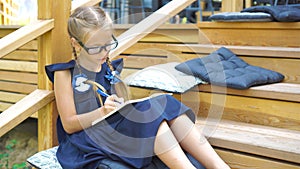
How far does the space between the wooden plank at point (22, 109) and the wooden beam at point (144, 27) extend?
39cm

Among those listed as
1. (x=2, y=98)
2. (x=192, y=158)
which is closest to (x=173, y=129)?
(x=192, y=158)

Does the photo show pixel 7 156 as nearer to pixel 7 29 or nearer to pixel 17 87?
pixel 17 87

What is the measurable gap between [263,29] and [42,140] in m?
1.37

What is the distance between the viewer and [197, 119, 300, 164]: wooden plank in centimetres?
136

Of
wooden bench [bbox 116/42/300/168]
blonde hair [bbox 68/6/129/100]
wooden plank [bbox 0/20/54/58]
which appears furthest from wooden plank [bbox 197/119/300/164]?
wooden plank [bbox 0/20/54/58]

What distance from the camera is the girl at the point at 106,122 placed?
49.4 inches

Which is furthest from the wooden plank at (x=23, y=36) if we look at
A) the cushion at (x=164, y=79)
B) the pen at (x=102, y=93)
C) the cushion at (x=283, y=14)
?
the cushion at (x=283, y=14)

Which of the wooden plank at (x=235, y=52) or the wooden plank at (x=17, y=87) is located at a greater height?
the wooden plank at (x=235, y=52)

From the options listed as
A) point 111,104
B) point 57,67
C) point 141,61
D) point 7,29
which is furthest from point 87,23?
point 7,29

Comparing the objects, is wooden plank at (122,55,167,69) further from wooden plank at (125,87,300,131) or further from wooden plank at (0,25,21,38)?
wooden plank at (0,25,21,38)

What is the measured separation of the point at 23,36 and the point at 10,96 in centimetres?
172

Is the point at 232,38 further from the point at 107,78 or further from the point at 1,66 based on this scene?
the point at 1,66

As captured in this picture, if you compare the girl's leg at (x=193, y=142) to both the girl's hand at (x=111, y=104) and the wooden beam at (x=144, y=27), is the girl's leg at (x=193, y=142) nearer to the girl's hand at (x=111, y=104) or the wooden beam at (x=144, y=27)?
the girl's hand at (x=111, y=104)

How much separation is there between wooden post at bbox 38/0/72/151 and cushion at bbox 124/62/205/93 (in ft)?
1.13
